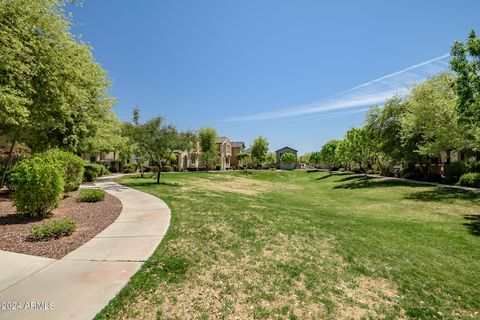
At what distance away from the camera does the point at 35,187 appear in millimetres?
8508

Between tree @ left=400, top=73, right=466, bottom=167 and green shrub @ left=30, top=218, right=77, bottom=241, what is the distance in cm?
2040

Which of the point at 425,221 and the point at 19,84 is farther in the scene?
the point at 425,221

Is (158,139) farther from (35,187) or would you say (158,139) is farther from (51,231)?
(51,231)

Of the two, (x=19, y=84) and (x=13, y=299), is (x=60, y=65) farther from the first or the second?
(x=13, y=299)

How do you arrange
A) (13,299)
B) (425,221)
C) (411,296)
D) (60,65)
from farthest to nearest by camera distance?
(425,221) < (60,65) < (411,296) < (13,299)

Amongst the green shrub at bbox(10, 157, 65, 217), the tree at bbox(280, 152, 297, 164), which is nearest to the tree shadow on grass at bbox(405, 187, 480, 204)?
the green shrub at bbox(10, 157, 65, 217)

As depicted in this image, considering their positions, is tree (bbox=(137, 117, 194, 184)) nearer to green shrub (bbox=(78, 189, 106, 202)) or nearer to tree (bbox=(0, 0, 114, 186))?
tree (bbox=(0, 0, 114, 186))

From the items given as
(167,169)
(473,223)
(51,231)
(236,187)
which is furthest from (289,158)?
(51,231)

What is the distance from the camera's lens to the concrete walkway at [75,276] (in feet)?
12.8

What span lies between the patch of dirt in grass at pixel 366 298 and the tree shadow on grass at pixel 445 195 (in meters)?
17.0

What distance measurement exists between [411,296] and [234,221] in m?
5.43

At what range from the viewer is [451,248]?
30.4ft

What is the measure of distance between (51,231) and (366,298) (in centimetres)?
785

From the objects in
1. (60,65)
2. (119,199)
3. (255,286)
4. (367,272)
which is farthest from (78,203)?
(367,272)
